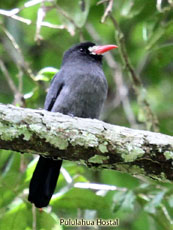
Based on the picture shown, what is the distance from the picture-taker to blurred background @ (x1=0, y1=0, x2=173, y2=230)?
3.72 metres

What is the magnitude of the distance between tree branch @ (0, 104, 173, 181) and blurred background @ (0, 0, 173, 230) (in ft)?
2.35

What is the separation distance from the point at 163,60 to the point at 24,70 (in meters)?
1.42

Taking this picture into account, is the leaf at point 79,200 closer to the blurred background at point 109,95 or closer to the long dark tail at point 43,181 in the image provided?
the blurred background at point 109,95

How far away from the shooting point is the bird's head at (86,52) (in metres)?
4.62

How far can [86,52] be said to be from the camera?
4.70m

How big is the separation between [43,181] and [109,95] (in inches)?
113

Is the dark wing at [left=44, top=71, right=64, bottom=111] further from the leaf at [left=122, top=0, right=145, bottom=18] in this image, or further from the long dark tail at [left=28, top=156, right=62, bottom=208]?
the leaf at [left=122, top=0, right=145, bottom=18]

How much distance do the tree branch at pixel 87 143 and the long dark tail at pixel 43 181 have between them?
77 centimetres

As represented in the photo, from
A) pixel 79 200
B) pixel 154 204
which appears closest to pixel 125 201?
pixel 154 204

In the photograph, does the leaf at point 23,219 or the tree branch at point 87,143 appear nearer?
the tree branch at point 87,143

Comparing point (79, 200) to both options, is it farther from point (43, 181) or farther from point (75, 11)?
point (75, 11)

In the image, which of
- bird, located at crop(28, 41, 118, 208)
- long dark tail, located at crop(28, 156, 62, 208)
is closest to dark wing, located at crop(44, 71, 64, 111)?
bird, located at crop(28, 41, 118, 208)

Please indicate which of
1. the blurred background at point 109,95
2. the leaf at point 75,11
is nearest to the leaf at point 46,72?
the blurred background at point 109,95

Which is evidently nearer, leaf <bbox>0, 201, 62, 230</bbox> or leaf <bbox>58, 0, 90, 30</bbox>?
leaf <bbox>0, 201, 62, 230</bbox>
